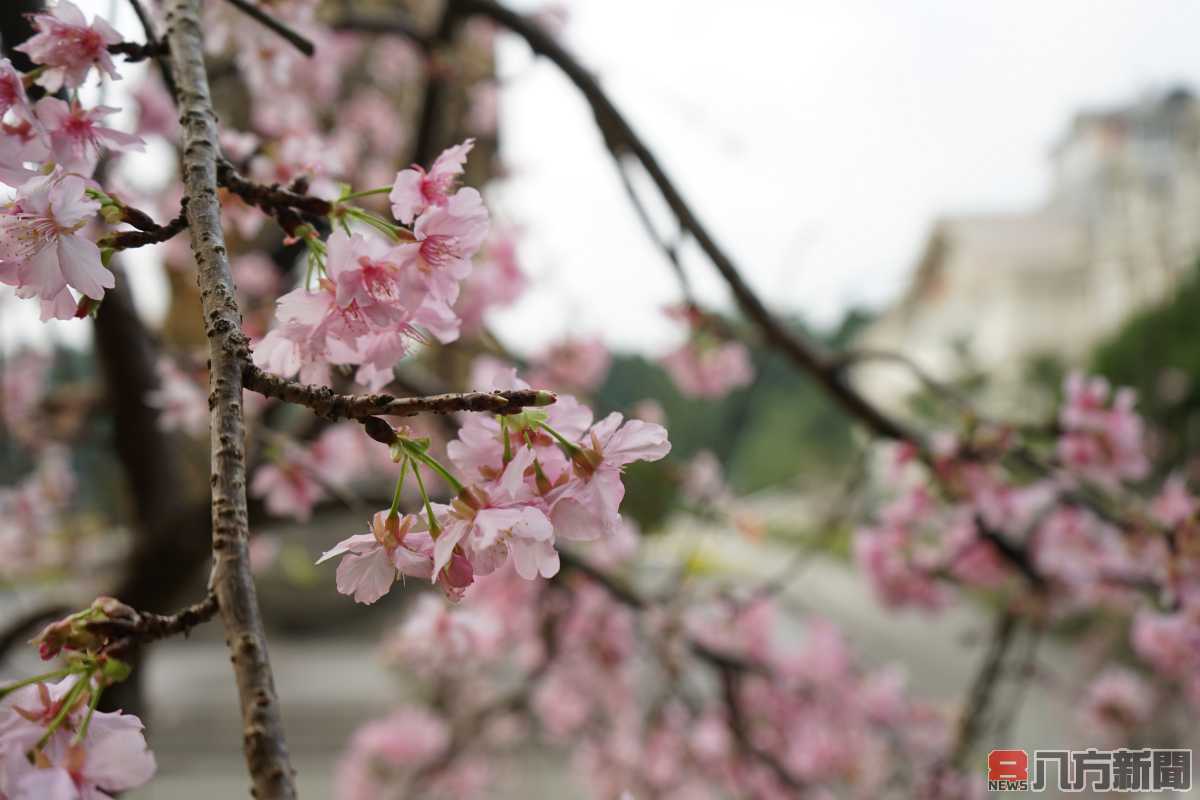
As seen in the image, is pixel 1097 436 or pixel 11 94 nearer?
pixel 11 94

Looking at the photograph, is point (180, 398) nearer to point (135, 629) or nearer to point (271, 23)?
point (271, 23)

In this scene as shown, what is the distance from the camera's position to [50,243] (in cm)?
32

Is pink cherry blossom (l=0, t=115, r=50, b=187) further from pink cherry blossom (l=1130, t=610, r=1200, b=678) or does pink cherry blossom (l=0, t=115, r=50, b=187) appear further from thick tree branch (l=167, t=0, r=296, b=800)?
pink cherry blossom (l=1130, t=610, r=1200, b=678)

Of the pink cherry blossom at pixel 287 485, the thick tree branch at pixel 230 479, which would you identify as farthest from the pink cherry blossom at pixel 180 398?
the thick tree branch at pixel 230 479

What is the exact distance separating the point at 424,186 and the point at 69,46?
19cm

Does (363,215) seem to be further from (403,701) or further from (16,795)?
(403,701)

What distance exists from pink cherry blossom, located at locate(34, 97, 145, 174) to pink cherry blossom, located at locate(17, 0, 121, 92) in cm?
2

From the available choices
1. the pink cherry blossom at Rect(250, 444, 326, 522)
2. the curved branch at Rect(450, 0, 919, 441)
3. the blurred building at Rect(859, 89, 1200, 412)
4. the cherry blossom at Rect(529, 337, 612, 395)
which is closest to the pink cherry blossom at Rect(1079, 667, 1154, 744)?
the curved branch at Rect(450, 0, 919, 441)

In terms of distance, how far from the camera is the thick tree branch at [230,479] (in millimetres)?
213

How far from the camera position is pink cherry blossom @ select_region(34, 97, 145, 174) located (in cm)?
37

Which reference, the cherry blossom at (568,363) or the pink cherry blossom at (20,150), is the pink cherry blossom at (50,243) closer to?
the pink cherry blossom at (20,150)

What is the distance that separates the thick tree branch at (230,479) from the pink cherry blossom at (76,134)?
0.18 ft

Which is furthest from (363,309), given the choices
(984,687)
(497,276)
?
(984,687)

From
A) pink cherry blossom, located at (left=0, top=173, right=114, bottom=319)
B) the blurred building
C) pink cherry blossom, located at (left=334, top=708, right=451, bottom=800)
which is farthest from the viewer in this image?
the blurred building
